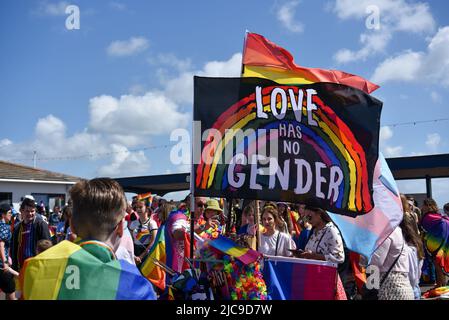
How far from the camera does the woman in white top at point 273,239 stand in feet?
19.5

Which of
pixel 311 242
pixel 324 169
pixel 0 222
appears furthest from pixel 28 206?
pixel 324 169

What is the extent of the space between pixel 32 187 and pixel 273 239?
2046 centimetres

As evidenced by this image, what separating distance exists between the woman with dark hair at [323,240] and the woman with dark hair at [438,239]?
3.65 metres

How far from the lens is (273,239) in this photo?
20.2 ft

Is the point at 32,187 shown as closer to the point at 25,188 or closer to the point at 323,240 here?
the point at 25,188

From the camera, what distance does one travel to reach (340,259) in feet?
15.2

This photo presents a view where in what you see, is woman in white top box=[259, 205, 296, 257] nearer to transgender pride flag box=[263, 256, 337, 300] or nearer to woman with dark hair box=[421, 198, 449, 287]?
transgender pride flag box=[263, 256, 337, 300]

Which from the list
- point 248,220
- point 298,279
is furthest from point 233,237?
point 248,220

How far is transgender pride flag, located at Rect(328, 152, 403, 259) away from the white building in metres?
19.9

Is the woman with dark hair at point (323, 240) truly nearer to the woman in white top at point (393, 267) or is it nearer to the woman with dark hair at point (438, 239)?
the woman in white top at point (393, 267)

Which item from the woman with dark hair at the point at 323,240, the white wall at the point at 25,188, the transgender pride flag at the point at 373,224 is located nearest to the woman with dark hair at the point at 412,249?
the transgender pride flag at the point at 373,224

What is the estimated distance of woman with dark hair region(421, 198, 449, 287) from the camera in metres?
7.75

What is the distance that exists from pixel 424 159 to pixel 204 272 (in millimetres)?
19084

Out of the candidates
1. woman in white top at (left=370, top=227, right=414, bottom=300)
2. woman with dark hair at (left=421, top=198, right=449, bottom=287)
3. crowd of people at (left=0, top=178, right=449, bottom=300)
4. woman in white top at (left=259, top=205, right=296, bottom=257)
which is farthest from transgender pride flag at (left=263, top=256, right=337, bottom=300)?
woman with dark hair at (left=421, top=198, right=449, bottom=287)
